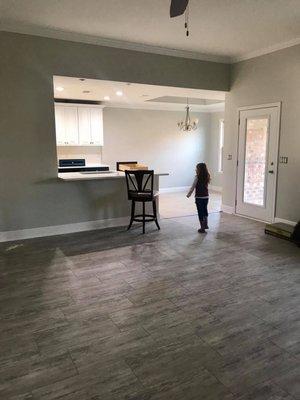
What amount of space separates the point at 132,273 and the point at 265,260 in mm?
1658

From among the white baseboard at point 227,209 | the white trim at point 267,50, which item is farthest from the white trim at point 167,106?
the white baseboard at point 227,209

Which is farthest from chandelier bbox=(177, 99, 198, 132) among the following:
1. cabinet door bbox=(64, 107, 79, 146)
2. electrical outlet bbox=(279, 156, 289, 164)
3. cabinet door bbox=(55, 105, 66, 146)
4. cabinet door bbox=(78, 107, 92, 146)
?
electrical outlet bbox=(279, 156, 289, 164)

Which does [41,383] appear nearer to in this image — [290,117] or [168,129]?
[290,117]

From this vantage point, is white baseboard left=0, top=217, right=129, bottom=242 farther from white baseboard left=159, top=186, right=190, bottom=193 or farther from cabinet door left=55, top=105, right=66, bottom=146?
white baseboard left=159, top=186, right=190, bottom=193

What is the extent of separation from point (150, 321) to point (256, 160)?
4110mm

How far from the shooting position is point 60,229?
5172 mm

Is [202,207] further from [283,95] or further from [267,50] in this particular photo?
[267,50]

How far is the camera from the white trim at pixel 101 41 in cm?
438

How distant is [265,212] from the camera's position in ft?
18.9

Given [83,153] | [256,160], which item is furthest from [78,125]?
[256,160]

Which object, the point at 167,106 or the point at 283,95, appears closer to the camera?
the point at 283,95

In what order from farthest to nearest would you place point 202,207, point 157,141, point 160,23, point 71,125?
point 157,141, point 71,125, point 202,207, point 160,23

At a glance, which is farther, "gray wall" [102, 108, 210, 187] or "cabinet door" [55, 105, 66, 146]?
"gray wall" [102, 108, 210, 187]

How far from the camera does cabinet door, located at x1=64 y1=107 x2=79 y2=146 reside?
7789 millimetres
